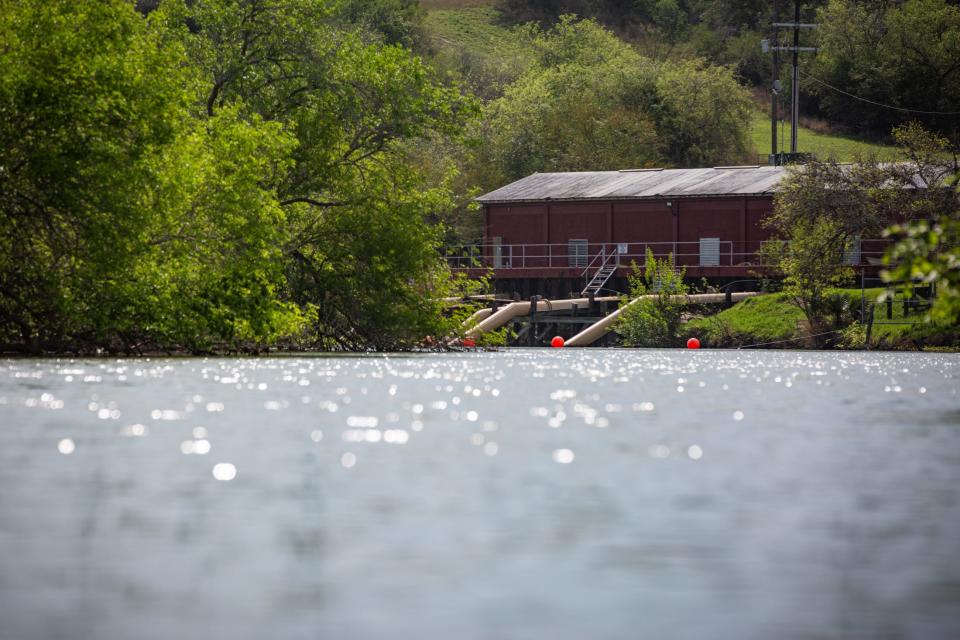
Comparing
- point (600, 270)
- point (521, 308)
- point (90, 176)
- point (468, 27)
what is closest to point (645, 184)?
point (600, 270)

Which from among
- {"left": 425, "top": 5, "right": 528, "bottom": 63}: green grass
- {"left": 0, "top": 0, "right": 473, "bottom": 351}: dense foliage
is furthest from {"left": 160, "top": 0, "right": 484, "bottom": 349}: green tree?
{"left": 425, "top": 5, "right": 528, "bottom": 63}: green grass

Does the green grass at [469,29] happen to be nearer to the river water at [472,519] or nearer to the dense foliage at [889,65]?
the dense foliage at [889,65]

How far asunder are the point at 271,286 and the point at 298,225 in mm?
6607

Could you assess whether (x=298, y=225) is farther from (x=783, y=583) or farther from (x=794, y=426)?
(x=783, y=583)

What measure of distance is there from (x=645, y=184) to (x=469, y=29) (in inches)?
4073

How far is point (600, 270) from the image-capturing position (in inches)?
3054

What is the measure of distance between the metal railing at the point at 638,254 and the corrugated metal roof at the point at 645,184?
8.19 feet

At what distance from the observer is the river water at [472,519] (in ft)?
29.2

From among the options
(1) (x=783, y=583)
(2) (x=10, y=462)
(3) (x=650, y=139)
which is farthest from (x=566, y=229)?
(1) (x=783, y=583)

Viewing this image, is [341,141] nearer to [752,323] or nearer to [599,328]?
[599,328]

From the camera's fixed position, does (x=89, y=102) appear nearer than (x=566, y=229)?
Yes

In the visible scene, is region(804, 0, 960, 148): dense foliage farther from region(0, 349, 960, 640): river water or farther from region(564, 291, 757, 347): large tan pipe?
region(0, 349, 960, 640): river water

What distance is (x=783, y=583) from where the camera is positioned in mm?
9867

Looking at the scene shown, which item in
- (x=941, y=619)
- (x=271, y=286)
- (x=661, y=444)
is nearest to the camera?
(x=941, y=619)
